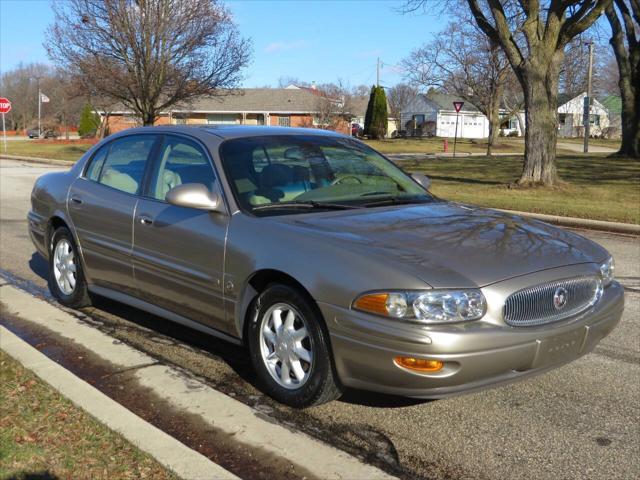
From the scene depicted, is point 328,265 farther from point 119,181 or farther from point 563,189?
point 563,189

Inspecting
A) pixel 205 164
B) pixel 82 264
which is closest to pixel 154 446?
pixel 205 164

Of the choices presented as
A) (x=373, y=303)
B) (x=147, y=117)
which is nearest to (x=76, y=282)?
(x=373, y=303)

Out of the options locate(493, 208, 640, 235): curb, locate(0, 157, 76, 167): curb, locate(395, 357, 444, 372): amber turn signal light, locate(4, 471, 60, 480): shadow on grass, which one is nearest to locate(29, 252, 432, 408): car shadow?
locate(395, 357, 444, 372): amber turn signal light

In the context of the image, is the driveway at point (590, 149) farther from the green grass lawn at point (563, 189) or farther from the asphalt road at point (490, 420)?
the asphalt road at point (490, 420)

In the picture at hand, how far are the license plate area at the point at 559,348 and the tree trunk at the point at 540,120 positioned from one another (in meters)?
13.1

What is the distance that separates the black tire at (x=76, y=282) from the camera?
226 inches

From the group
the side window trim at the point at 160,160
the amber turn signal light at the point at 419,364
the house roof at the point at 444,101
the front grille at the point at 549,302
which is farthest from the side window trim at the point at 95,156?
the house roof at the point at 444,101

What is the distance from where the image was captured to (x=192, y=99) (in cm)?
3050

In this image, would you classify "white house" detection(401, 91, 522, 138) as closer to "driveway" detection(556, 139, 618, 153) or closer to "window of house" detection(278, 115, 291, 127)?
"window of house" detection(278, 115, 291, 127)

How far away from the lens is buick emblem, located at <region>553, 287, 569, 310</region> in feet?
11.8

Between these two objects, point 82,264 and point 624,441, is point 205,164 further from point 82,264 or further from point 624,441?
point 624,441

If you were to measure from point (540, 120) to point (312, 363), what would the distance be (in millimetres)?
13908

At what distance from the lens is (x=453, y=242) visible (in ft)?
12.3

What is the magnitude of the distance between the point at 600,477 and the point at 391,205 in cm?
209
